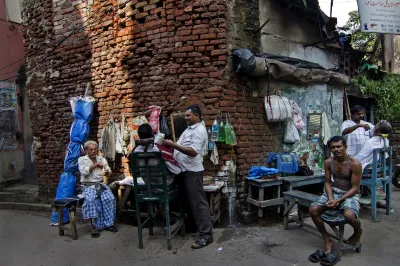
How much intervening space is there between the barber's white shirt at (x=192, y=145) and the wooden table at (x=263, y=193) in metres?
1.21

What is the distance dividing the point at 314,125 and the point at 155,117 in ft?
10.8

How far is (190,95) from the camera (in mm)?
→ 5332

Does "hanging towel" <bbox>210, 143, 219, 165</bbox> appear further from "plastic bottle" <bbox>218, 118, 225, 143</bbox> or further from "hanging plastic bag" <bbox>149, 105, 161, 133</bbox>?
"hanging plastic bag" <bbox>149, 105, 161, 133</bbox>

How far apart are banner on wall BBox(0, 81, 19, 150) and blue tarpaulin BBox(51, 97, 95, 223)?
4.35m

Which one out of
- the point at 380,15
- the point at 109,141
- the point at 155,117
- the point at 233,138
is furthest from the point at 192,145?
the point at 380,15

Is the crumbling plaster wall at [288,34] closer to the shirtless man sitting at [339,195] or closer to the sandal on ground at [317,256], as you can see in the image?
the shirtless man sitting at [339,195]

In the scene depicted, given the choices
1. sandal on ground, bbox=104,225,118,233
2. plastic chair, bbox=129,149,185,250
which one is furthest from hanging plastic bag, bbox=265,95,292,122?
sandal on ground, bbox=104,225,118,233

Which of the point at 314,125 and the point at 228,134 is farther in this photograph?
the point at 314,125

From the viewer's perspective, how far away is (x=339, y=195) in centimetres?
387

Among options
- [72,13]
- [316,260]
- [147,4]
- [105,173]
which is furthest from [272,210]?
[72,13]

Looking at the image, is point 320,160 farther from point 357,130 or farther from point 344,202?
point 344,202

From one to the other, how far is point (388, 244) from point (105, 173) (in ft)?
14.1

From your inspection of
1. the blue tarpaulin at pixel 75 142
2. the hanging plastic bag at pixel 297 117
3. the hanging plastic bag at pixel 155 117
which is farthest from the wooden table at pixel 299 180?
the blue tarpaulin at pixel 75 142

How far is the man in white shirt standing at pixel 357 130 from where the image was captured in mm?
5645
